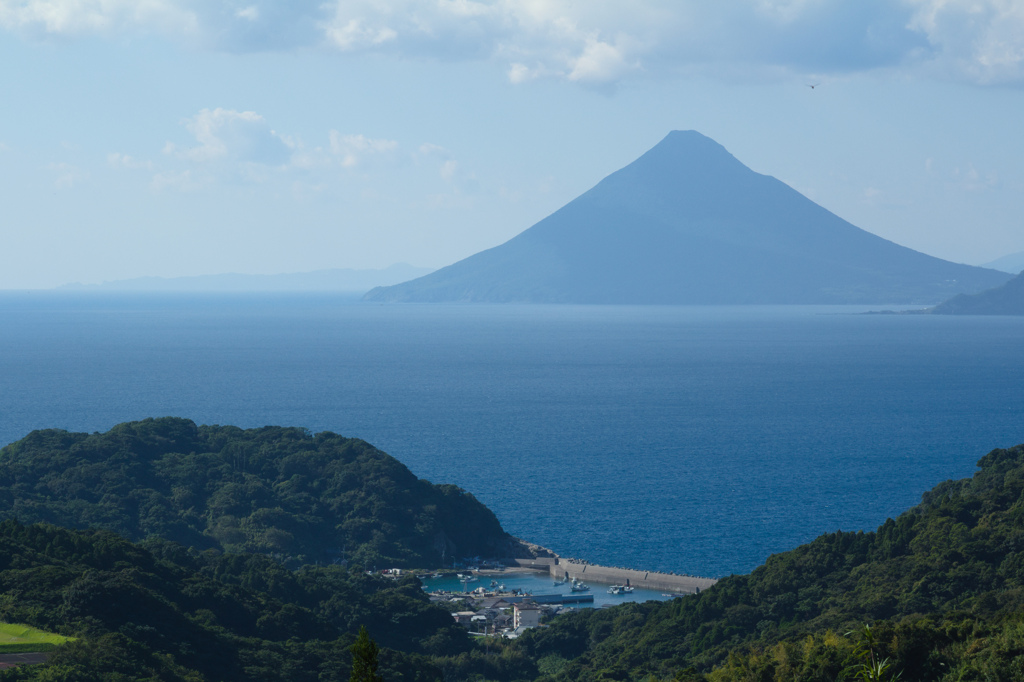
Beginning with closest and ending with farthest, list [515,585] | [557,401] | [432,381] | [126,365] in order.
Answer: [515,585] → [557,401] → [432,381] → [126,365]

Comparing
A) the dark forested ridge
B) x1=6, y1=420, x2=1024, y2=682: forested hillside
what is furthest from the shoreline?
x1=6, y1=420, x2=1024, y2=682: forested hillside

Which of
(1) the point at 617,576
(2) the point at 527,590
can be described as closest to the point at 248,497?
(2) the point at 527,590

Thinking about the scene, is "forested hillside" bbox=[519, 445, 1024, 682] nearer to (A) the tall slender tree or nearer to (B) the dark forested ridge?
(B) the dark forested ridge

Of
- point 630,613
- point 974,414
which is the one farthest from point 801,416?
point 630,613

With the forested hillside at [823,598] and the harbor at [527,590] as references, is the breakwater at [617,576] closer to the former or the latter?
the harbor at [527,590]

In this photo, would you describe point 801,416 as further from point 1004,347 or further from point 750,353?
point 1004,347

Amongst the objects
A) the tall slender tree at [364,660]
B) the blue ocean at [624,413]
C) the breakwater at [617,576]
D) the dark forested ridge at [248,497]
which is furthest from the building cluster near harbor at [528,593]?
the tall slender tree at [364,660]

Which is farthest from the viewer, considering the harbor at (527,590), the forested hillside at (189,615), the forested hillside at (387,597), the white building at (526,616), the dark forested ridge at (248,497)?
the dark forested ridge at (248,497)

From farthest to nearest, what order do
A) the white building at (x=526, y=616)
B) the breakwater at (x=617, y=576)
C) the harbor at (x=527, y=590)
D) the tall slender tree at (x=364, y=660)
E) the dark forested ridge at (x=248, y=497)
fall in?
the dark forested ridge at (x=248, y=497) → the breakwater at (x=617, y=576) → the harbor at (x=527, y=590) → the white building at (x=526, y=616) → the tall slender tree at (x=364, y=660)
